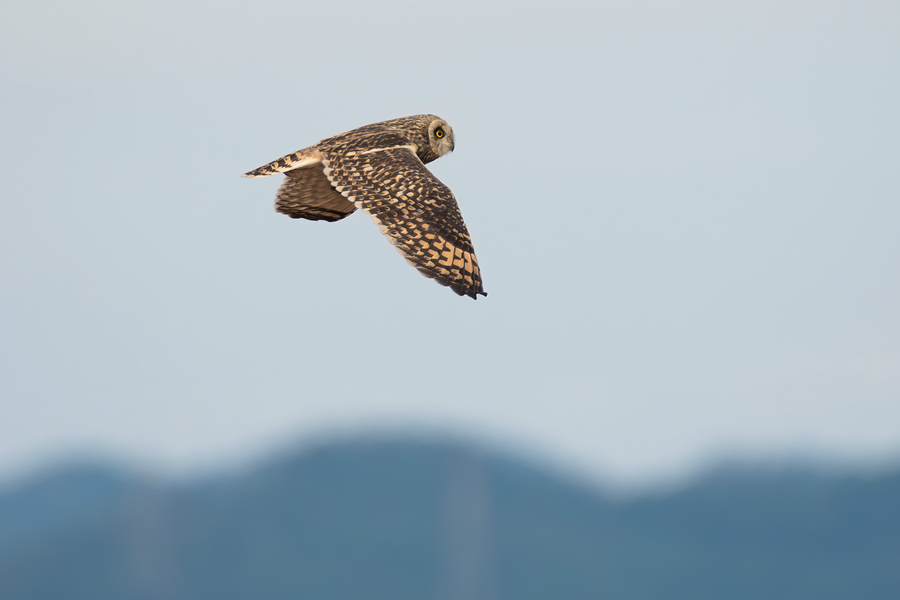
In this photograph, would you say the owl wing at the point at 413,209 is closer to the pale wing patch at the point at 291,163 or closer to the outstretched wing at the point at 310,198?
the pale wing patch at the point at 291,163

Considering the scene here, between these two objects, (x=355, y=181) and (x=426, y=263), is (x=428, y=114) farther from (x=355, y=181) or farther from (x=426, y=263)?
(x=426, y=263)

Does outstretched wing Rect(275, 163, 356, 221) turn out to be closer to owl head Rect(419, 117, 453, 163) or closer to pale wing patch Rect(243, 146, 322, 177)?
pale wing patch Rect(243, 146, 322, 177)

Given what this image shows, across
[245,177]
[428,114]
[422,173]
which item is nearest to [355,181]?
[422,173]

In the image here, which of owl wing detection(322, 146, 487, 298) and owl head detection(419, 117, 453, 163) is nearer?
owl wing detection(322, 146, 487, 298)

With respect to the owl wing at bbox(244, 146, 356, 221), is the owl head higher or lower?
higher

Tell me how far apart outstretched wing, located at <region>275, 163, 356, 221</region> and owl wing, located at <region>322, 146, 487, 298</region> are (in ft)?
2.93

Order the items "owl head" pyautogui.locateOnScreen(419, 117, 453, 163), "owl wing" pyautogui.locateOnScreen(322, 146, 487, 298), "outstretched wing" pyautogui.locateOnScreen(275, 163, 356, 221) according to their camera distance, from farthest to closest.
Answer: "owl head" pyautogui.locateOnScreen(419, 117, 453, 163) < "outstretched wing" pyautogui.locateOnScreen(275, 163, 356, 221) < "owl wing" pyautogui.locateOnScreen(322, 146, 487, 298)

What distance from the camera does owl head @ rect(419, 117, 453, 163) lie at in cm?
1463

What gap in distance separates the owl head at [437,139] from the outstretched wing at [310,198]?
1.34 m

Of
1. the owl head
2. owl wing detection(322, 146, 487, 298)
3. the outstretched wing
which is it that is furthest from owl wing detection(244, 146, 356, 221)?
the owl head

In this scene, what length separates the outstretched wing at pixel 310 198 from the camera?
14.0 metres

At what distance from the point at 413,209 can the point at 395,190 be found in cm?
44

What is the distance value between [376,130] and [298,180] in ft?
4.09

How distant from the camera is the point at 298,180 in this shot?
46.1 ft
